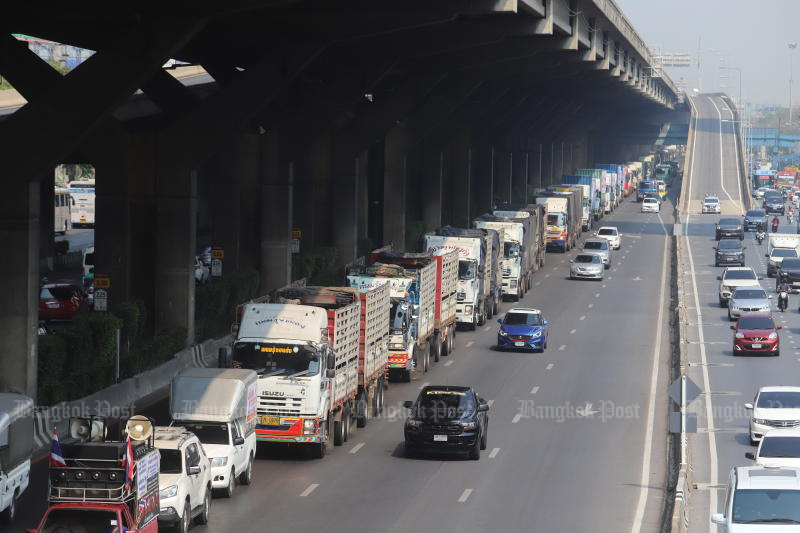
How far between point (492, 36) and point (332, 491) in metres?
34.4

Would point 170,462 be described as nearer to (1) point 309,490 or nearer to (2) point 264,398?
(1) point 309,490

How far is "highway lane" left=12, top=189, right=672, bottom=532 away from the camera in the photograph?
25.0m

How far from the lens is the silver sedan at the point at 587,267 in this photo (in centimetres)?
7612

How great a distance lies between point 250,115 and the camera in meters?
48.1

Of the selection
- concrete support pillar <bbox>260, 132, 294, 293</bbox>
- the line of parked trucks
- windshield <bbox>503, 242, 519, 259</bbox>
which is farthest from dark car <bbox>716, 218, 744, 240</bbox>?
the line of parked trucks

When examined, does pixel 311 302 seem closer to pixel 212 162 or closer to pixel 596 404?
pixel 596 404

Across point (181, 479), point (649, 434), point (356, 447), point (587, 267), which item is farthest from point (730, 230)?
point (181, 479)

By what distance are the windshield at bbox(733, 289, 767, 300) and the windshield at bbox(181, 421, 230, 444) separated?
120 feet

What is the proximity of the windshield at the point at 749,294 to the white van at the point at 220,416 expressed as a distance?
115ft

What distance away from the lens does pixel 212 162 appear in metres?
99.3

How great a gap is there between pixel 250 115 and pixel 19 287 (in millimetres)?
15546

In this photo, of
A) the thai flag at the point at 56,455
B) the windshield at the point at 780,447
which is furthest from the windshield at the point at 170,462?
the windshield at the point at 780,447

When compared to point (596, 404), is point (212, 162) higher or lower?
higher

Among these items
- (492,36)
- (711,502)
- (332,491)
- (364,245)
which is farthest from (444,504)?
(364,245)
